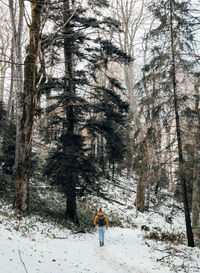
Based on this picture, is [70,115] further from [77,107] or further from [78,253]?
[78,253]

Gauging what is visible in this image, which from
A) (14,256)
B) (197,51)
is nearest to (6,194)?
(14,256)

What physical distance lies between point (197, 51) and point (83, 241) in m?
8.73

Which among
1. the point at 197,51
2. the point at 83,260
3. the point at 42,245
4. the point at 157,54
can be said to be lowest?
the point at 83,260

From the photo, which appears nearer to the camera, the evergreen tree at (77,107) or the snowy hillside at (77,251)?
the snowy hillside at (77,251)

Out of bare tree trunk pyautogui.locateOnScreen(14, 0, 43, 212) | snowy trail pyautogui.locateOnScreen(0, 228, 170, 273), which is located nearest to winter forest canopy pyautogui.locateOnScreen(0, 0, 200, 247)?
bare tree trunk pyautogui.locateOnScreen(14, 0, 43, 212)

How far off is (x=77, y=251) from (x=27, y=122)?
17.4 feet

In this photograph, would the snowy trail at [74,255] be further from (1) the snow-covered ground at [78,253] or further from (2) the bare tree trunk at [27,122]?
(2) the bare tree trunk at [27,122]

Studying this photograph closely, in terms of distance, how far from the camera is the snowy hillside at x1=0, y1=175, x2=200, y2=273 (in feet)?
17.0

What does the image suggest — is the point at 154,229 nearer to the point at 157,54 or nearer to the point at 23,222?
the point at 23,222

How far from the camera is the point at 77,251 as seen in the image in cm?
802

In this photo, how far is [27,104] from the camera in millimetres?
9023

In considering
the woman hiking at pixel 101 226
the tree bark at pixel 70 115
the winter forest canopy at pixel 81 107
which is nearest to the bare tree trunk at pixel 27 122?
the winter forest canopy at pixel 81 107

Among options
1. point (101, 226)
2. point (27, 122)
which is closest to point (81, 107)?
point (27, 122)

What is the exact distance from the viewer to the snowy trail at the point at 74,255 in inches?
189
